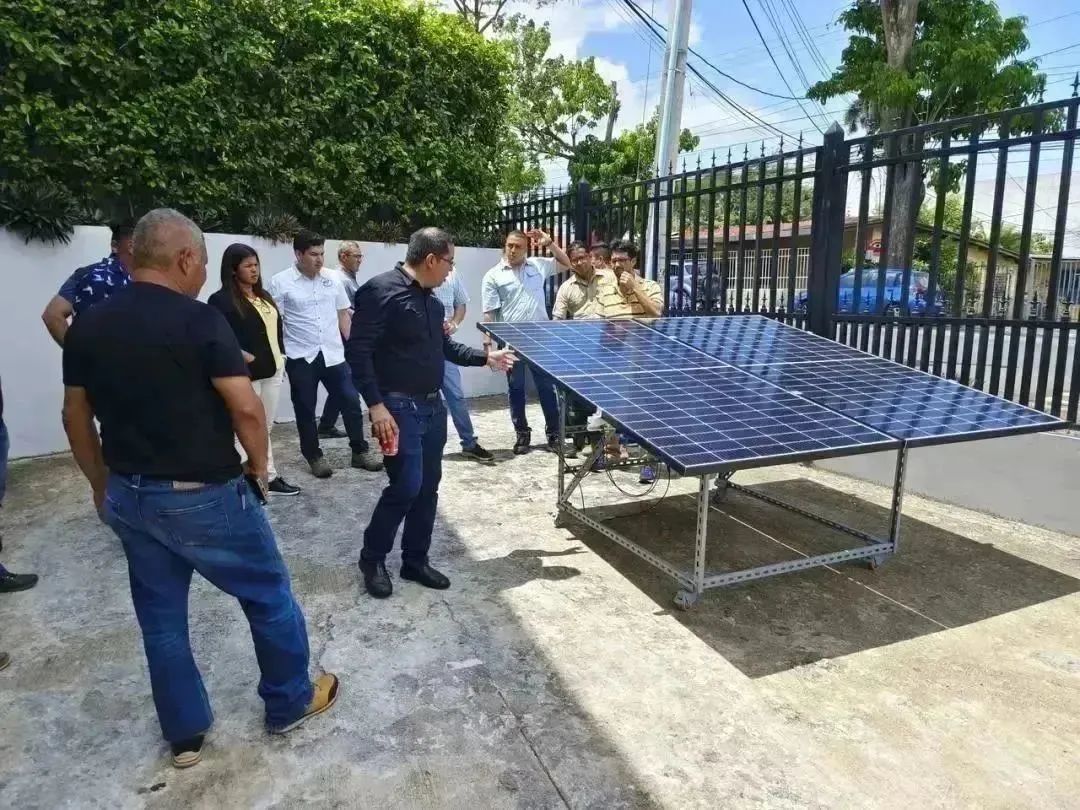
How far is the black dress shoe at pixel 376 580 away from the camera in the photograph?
3.63 metres

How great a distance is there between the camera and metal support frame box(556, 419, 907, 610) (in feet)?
11.4

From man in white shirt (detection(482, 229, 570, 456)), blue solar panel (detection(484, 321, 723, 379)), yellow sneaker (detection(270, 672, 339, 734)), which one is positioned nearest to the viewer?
yellow sneaker (detection(270, 672, 339, 734))

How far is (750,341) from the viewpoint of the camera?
497 cm

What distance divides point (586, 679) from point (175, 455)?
1.77 m

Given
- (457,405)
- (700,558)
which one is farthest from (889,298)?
(457,405)

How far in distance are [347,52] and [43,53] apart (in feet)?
9.26

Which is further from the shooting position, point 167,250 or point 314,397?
point 314,397

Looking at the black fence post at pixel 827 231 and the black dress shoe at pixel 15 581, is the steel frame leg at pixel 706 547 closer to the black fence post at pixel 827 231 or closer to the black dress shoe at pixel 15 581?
the black fence post at pixel 827 231

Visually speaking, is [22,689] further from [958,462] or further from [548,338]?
[958,462]

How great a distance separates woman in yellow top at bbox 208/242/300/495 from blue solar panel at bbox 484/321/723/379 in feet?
4.93

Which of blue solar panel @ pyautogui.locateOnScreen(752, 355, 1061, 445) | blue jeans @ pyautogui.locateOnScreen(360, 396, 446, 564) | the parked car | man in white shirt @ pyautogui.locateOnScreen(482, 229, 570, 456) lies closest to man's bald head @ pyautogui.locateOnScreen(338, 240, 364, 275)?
man in white shirt @ pyautogui.locateOnScreen(482, 229, 570, 456)

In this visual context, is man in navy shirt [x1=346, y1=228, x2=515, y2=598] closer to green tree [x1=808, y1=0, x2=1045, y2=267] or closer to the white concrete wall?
the white concrete wall

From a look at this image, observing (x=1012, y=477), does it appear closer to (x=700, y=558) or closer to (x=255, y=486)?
(x=700, y=558)

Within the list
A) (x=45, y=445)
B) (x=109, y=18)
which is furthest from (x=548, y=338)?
(x=109, y=18)
